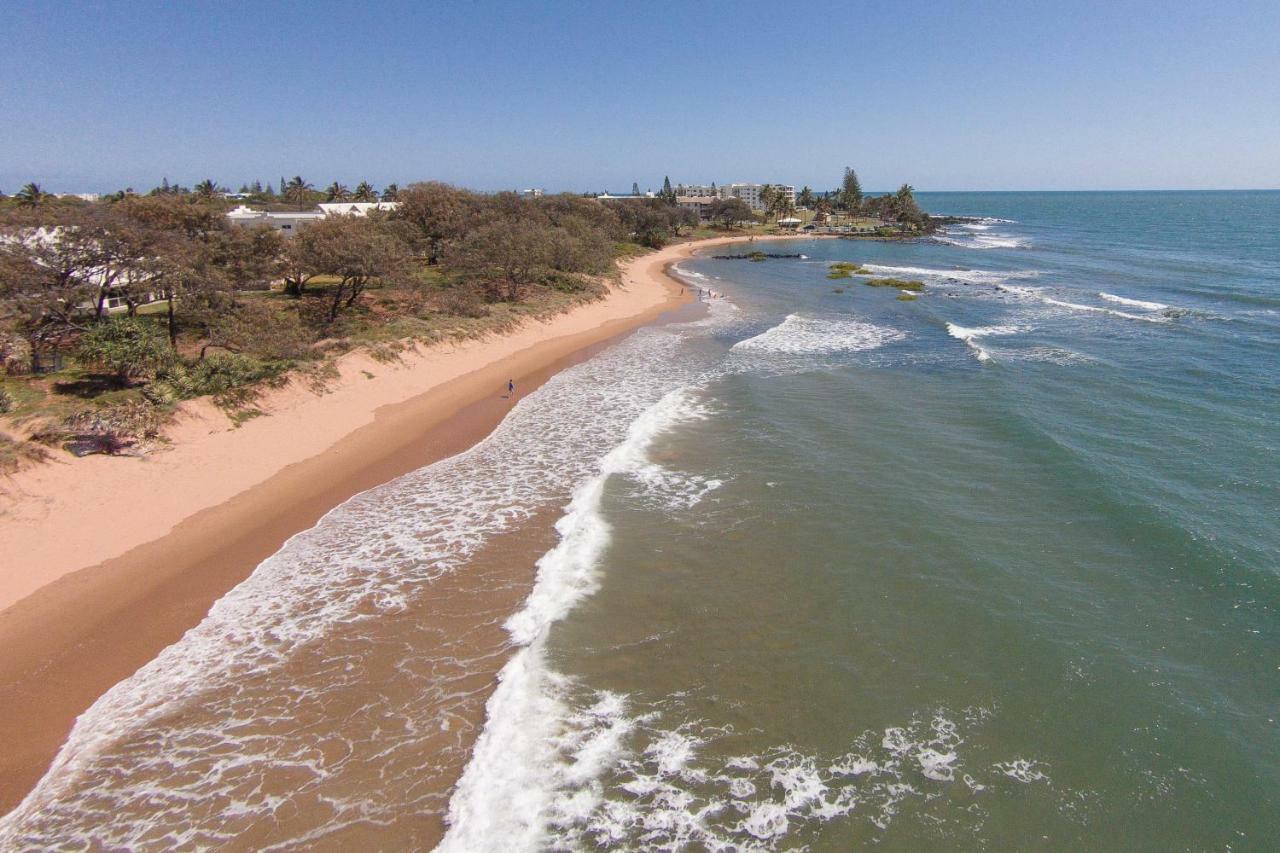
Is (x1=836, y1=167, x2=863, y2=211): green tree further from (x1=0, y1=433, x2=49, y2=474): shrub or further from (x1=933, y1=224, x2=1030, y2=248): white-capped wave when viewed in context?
(x1=0, y1=433, x2=49, y2=474): shrub

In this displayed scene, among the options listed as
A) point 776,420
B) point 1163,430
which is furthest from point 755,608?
point 1163,430

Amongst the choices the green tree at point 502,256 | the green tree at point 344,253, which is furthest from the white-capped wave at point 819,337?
Result: the green tree at point 344,253

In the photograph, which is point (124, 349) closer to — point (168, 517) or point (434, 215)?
point (168, 517)

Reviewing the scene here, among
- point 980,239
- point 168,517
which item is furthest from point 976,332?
point 980,239

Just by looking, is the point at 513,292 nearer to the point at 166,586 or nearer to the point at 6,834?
the point at 166,586

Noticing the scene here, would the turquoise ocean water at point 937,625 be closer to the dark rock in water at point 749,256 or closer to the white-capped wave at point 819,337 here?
the white-capped wave at point 819,337

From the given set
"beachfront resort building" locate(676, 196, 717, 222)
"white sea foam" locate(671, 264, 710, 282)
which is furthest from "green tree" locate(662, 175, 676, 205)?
"white sea foam" locate(671, 264, 710, 282)
